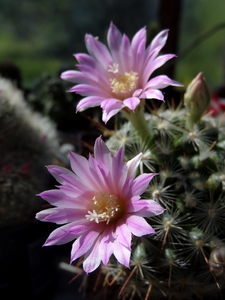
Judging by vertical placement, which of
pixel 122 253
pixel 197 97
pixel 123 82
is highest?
pixel 123 82

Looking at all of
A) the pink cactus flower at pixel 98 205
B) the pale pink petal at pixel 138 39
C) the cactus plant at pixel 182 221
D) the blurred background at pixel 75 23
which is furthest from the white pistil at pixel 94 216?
the blurred background at pixel 75 23

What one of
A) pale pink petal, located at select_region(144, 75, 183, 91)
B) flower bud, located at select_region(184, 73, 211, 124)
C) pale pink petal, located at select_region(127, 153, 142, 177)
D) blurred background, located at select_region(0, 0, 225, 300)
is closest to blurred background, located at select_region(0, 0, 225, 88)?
blurred background, located at select_region(0, 0, 225, 300)

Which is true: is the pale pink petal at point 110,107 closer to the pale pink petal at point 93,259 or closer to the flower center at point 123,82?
the flower center at point 123,82

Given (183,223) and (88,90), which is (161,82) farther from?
(183,223)

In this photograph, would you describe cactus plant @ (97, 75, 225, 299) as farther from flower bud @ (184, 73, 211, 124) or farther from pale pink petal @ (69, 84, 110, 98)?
pale pink petal @ (69, 84, 110, 98)

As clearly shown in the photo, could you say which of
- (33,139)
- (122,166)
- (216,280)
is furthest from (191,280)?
(33,139)

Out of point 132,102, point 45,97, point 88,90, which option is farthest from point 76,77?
point 45,97
